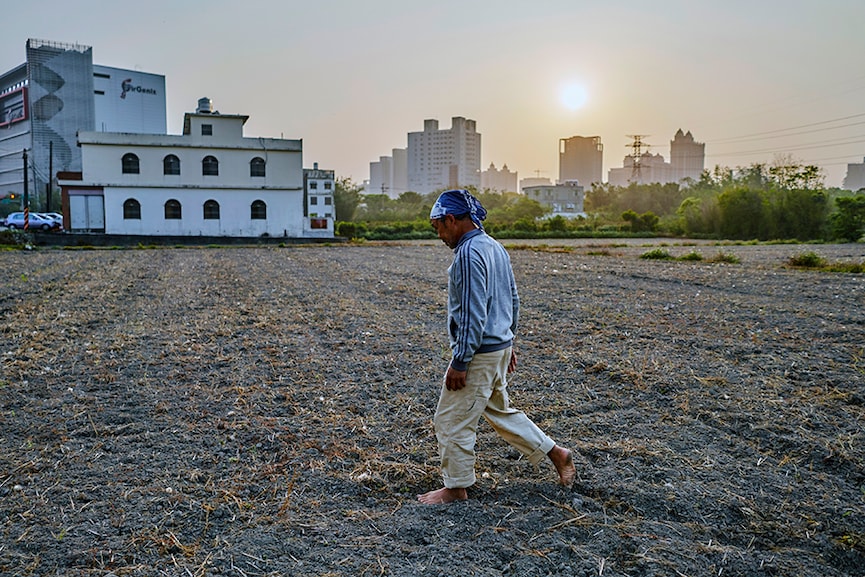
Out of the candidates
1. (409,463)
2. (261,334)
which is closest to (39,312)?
(261,334)

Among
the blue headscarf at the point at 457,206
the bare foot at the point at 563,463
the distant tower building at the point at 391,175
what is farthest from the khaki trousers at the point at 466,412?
the distant tower building at the point at 391,175

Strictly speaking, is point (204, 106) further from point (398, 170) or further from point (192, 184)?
point (398, 170)

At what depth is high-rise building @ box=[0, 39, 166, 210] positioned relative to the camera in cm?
7738

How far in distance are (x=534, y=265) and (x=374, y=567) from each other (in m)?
17.2

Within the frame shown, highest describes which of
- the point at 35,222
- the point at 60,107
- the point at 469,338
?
the point at 60,107

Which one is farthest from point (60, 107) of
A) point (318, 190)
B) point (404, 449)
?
point (404, 449)

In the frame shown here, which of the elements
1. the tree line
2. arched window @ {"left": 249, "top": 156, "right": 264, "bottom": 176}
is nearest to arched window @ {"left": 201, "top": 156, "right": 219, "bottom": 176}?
arched window @ {"left": 249, "top": 156, "right": 264, "bottom": 176}

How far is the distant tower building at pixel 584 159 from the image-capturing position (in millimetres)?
173250

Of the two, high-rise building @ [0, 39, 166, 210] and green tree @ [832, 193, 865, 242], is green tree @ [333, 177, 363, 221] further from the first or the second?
green tree @ [832, 193, 865, 242]

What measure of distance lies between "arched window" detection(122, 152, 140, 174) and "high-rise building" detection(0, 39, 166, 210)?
41.1 m

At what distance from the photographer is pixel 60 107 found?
7825 centimetres

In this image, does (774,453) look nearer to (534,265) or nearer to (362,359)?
(362,359)

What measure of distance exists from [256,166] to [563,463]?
4174cm

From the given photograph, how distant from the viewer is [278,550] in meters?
3.04
